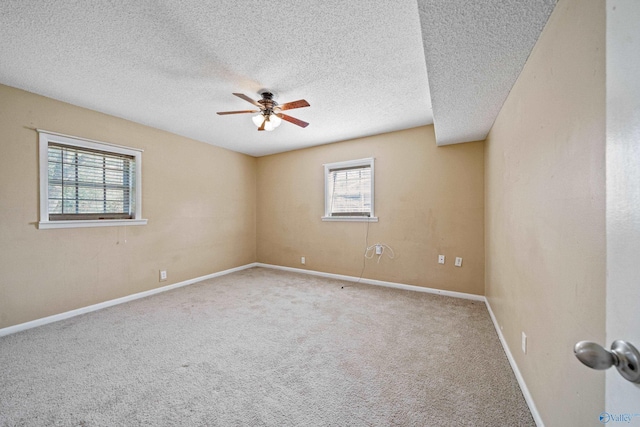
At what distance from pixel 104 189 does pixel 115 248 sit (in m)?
0.75

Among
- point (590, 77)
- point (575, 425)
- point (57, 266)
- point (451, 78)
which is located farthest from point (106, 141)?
point (575, 425)

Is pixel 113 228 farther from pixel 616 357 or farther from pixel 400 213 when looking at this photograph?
pixel 616 357

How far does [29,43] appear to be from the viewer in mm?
1754

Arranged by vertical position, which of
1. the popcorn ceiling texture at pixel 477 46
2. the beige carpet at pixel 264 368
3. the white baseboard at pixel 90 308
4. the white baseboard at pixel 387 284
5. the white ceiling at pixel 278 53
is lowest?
the beige carpet at pixel 264 368

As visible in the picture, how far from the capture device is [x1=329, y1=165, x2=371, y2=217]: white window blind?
13.0ft

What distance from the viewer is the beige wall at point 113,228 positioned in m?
2.37

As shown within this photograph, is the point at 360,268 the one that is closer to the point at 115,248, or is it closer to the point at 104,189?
the point at 115,248

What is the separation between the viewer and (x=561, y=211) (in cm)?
108

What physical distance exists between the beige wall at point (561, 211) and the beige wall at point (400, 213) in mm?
1449

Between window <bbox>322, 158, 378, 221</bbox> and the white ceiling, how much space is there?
120 centimetres

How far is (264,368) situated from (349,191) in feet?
9.58

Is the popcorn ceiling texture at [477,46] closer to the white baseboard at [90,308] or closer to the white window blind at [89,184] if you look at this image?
the white window blind at [89,184]

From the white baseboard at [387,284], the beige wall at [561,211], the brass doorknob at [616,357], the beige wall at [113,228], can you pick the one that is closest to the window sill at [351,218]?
the white baseboard at [387,284]

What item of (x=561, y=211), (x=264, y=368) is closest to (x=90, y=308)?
(x=264, y=368)
